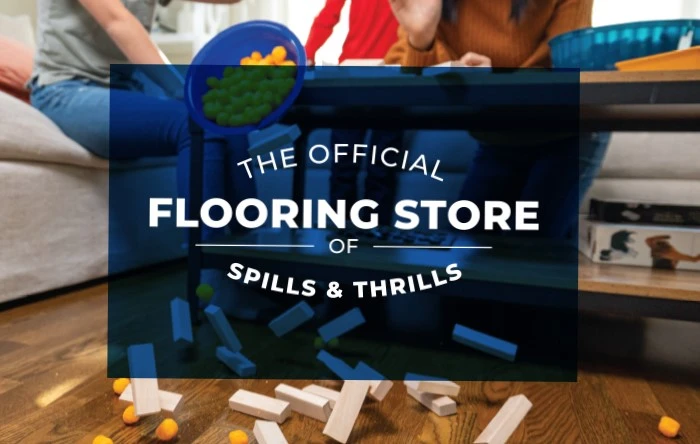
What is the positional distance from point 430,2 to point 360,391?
651mm

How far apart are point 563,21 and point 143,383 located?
874mm

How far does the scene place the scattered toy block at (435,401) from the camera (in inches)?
23.9

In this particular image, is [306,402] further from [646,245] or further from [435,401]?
[646,245]

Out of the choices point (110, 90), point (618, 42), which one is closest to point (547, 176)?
point (618, 42)

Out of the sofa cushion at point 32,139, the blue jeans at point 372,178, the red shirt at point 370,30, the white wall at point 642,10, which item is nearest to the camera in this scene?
the sofa cushion at point 32,139

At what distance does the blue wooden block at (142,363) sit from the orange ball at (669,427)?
0.55 m

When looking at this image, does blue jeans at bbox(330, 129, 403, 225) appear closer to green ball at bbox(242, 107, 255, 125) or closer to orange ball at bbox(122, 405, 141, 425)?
green ball at bbox(242, 107, 255, 125)

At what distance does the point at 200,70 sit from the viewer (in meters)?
0.85

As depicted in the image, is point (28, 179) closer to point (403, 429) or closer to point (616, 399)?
point (403, 429)

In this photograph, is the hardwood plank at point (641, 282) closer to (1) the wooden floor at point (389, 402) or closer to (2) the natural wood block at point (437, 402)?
(1) the wooden floor at point (389, 402)

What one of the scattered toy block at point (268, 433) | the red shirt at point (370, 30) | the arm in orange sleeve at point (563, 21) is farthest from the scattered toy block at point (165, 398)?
A: the red shirt at point (370, 30)

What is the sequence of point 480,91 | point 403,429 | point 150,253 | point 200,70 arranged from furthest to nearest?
1. point 150,253
2. point 200,70
3. point 480,91
4. point 403,429

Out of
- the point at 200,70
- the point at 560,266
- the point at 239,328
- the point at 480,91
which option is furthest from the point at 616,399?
the point at 200,70

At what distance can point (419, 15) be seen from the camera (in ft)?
2.99
